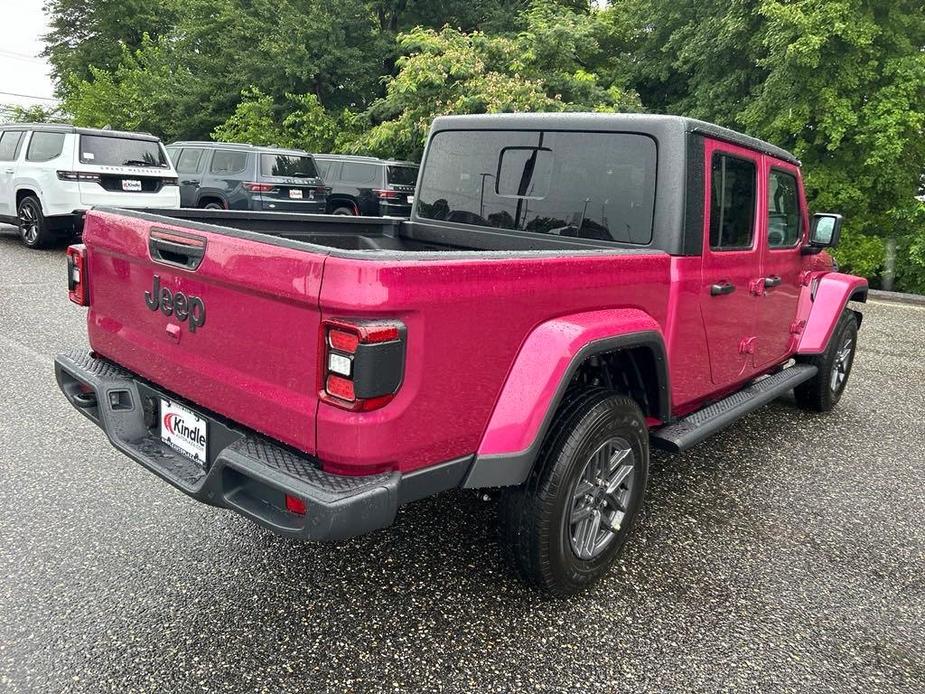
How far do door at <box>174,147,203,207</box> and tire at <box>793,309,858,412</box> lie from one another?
1199 centimetres

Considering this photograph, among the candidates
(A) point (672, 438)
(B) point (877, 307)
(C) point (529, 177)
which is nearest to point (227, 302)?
(C) point (529, 177)

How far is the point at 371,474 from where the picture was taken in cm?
201

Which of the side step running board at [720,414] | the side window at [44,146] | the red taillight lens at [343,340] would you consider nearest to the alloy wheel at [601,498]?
the side step running board at [720,414]

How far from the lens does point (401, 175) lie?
14969 millimetres

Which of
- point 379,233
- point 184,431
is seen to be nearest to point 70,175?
point 379,233

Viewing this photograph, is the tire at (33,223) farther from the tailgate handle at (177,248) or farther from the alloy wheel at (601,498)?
the alloy wheel at (601,498)

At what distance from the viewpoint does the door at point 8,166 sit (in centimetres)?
1085

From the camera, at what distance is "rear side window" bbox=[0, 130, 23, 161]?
429 inches

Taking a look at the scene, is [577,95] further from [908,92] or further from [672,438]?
[672,438]

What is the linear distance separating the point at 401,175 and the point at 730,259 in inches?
484

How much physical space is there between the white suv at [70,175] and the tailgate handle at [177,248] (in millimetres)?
8452

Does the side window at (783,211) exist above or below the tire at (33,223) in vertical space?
above

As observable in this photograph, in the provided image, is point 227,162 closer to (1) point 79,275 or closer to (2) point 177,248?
(1) point 79,275

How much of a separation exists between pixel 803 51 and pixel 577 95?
5.85 meters
